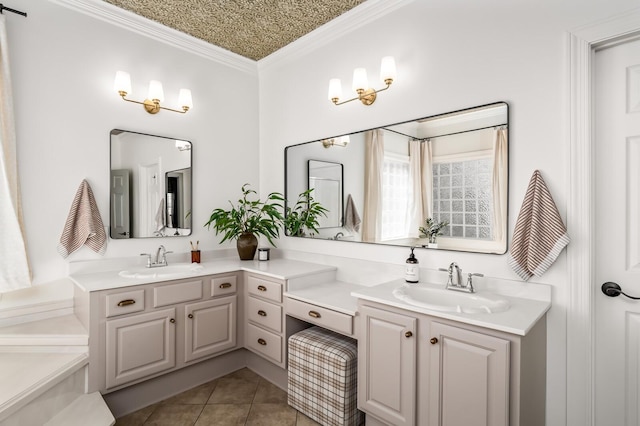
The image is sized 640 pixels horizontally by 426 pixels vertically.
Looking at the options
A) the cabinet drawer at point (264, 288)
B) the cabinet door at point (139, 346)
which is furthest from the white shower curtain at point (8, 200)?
the cabinet drawer at point (264, 288)

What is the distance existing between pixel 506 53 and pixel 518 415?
179cm

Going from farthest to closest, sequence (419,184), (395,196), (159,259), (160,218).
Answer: (160,218), (159,259), (395,196), (419,184)

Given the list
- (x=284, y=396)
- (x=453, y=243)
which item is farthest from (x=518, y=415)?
(x=284, y=396)

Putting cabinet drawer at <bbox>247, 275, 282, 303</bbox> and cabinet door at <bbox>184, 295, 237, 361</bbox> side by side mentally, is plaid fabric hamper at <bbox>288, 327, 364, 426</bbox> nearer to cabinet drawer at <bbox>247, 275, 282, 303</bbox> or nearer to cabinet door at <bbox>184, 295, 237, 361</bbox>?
cabinet drawer at <bbox>247, 275, 282, 303</bbox>

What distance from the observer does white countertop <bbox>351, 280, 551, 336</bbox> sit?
1.41 metres

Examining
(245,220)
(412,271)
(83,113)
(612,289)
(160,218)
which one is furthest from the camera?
(245,220)

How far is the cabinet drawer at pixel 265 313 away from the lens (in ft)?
8.10

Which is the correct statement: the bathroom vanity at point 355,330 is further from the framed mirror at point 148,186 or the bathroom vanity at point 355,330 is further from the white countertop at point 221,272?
the framed mirror at point 148,186

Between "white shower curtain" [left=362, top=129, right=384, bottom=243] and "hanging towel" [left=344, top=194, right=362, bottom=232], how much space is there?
7cm

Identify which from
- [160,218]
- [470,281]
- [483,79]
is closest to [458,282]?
[470,281]

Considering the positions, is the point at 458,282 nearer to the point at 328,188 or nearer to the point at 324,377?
the point at 324,377

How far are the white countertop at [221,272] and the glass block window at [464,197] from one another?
103 cm

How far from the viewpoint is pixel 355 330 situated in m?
2.00

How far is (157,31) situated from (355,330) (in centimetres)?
276
